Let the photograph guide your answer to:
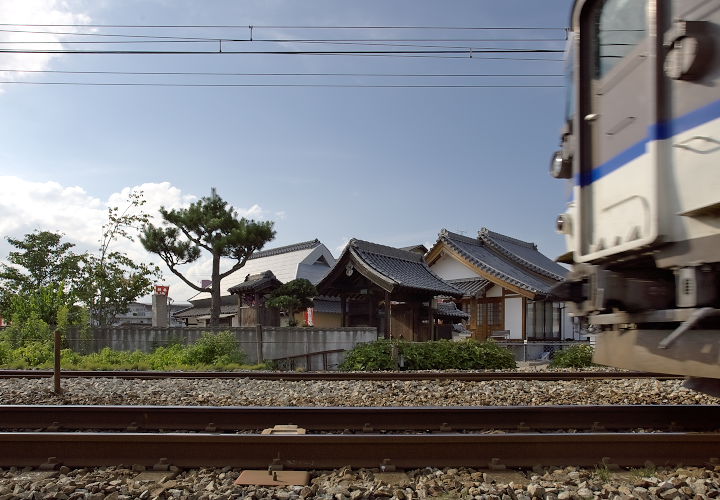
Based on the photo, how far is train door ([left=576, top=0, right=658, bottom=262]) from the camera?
3.40 meters

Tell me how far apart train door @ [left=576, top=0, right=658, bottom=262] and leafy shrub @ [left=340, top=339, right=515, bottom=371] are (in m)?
8.21

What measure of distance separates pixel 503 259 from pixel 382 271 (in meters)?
12.0

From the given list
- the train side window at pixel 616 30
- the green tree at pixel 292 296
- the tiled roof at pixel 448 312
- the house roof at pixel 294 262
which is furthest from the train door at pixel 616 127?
the house roof at pixel 294 262

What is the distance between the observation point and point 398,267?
17.5 meters

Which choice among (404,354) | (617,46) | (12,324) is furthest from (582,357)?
(12,324)

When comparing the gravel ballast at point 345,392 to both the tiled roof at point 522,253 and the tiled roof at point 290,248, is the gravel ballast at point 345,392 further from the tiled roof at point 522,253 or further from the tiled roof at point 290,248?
the tiled roof at point 290,248

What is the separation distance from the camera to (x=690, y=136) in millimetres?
3104

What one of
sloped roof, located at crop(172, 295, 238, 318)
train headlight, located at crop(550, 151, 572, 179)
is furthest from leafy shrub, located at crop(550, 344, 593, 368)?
sloped roof, located at crop(172, 295, 238, 318)

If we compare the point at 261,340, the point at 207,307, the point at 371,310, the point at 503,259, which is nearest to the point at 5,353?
the point at 261,340

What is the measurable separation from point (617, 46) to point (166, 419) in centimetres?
522

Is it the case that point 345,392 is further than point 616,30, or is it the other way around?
point 345,392

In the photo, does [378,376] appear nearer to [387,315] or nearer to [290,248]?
[387,315]

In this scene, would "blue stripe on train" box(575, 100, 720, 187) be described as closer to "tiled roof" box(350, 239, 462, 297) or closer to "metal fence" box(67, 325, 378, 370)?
"metal fence" box(67, 325, 378, 370)

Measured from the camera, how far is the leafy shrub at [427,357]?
11.9 meters
